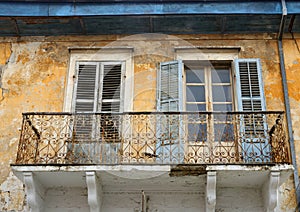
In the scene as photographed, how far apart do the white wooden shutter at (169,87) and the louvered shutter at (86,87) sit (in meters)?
1.15

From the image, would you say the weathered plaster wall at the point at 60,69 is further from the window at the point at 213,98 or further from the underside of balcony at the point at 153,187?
the underside of balcony at the point at 153,187

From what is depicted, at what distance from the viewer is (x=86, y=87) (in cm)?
963

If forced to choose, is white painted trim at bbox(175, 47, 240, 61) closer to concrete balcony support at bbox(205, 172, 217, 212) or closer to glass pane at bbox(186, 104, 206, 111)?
glass pane at bbox(186, 104, 206, 111)

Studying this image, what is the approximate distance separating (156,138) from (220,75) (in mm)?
2018

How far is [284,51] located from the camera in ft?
32.3

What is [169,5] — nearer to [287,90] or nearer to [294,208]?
[287,90]

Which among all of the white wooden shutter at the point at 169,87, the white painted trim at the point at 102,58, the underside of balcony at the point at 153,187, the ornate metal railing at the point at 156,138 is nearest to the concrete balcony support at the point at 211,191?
the underside of balcony at the point at 153,187

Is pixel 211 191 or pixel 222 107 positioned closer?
pixel 211 191

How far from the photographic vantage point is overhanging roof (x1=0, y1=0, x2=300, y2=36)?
977cm

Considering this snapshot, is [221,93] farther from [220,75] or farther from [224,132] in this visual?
[224,132]

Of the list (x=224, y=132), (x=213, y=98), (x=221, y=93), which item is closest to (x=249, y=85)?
(x=221, y=93)

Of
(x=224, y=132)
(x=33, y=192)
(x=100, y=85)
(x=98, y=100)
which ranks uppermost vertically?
(x=100, y=85)

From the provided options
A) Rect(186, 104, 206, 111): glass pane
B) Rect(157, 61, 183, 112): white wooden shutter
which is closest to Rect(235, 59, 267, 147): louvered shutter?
Rect(186, 104, 206, 111): glass pane

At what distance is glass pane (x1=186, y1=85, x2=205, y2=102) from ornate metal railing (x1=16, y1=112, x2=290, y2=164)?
0.66 meters
